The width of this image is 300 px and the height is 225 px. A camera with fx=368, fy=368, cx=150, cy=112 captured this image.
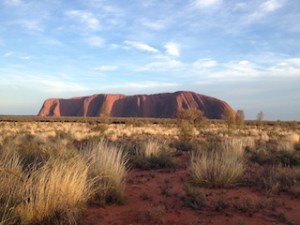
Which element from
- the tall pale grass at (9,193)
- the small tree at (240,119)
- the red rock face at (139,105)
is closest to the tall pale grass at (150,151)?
the tall pale grass at (9,193)

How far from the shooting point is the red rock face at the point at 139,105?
5335 inches

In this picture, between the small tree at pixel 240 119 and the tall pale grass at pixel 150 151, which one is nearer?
the tall pale grass at pixel 150 151

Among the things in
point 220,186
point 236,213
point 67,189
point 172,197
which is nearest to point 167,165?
point 220,186

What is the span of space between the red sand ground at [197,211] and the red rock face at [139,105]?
11528 centimetres

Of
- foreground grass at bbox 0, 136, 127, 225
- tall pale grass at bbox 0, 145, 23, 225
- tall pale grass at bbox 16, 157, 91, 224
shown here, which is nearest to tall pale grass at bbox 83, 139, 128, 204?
foreground grass at bbox 0, 136, 127, 225

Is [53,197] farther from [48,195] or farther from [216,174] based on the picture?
[216,174]

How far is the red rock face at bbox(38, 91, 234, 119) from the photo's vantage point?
135500mm

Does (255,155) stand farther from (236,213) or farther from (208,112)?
(208,112)

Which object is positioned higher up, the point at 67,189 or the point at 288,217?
the point at 67,189

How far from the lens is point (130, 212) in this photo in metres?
6.52

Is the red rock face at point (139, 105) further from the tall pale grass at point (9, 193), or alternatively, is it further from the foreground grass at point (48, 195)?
the tall pale grass at point (9, 193)

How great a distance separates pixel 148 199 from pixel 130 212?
3.22 feet

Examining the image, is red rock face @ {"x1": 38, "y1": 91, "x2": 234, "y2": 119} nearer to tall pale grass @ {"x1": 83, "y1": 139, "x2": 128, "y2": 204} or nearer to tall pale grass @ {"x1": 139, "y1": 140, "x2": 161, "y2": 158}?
tall pale grass @ {"x1": 139, "y1": 140, "x2": 161, "y2": 158}

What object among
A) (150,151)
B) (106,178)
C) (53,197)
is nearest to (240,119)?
(150,151)
